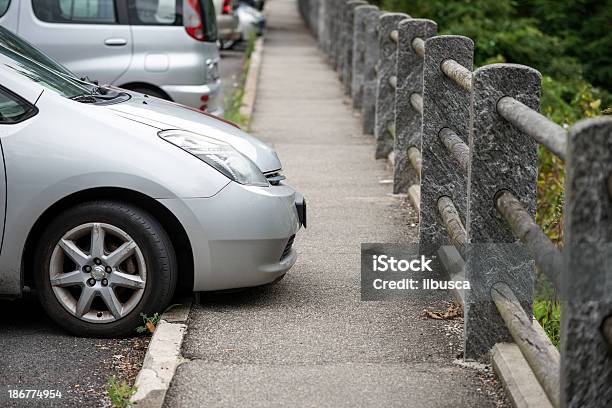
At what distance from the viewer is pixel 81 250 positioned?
5.87 m

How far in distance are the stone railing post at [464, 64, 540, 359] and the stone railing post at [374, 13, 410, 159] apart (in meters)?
5.56

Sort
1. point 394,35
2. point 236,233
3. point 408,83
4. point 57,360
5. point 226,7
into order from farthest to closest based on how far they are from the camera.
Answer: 1. point 226,7
2. point 394,35
3. point 408,83
4. point 236,233
5. point 57,360

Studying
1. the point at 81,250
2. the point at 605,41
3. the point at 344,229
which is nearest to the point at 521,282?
the point at 81,250

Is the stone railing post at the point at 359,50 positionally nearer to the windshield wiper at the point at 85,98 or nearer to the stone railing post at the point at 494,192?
the windshield wiper at the point at 85,98

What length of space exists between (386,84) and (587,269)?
24.1 ft

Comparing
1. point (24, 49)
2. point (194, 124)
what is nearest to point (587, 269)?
point (194, 124)

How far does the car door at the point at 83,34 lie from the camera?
1149 cm

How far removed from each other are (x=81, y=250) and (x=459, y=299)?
6.17 ft

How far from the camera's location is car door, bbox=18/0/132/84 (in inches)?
452

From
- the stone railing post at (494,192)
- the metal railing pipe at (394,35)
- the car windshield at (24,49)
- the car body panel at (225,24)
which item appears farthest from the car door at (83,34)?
the car body panel at (225,24)

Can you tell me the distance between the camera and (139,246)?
19.1ft

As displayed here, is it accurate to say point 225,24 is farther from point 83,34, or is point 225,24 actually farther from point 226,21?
point 83,34

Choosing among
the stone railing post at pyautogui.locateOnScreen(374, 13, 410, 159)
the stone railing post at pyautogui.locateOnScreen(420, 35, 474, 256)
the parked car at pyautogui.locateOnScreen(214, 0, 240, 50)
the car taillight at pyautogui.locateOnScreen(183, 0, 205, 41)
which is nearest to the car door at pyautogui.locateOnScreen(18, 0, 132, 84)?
the car taillight at pyautogui.locateOnScreen(183, 0, 205, 41)

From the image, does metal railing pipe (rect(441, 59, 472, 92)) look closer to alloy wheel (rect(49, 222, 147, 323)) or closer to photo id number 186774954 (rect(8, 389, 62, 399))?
alloy wheel (rect(49, 222, 147, 323))
